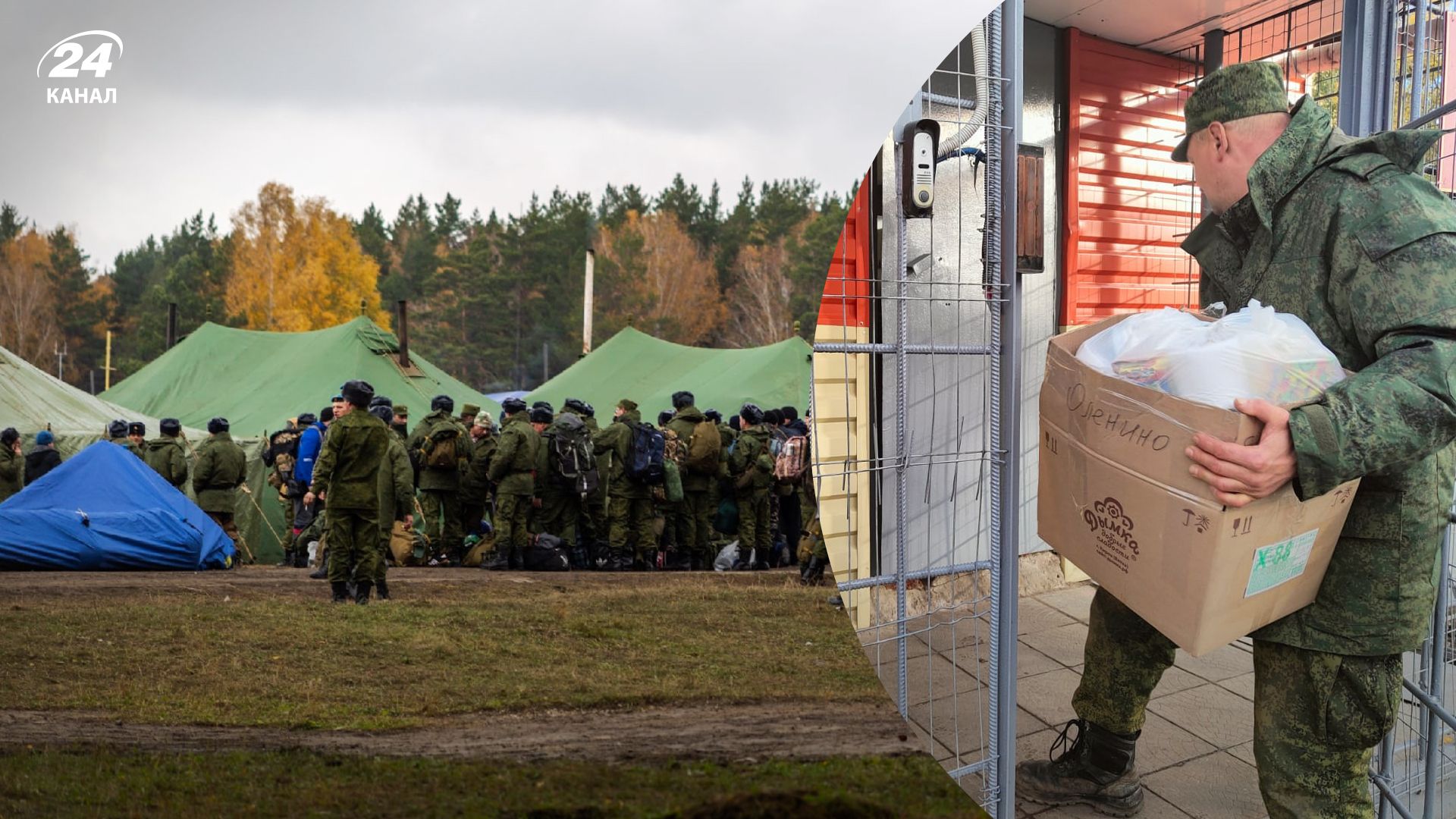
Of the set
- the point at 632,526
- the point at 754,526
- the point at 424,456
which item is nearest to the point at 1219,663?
the point at 754,526

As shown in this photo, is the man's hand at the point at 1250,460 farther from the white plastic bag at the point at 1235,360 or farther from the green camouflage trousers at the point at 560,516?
the green camouflage trousers at the point at 560,516

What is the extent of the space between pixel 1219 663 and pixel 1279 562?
239 mm

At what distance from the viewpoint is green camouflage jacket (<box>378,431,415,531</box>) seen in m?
1.71

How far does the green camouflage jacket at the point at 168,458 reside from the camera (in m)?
1.72

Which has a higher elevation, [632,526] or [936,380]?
[936,380]

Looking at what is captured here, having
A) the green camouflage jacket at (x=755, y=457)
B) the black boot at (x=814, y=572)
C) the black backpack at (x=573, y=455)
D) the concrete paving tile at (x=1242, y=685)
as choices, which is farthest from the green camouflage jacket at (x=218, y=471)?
the concrete paving tile at (x=1242, y=685)

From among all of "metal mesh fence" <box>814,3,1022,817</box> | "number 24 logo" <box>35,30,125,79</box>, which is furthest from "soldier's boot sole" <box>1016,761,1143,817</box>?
"number 24 logo" <box>35,30,125,79</box>

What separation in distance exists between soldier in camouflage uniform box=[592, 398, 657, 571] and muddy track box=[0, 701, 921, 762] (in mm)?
284

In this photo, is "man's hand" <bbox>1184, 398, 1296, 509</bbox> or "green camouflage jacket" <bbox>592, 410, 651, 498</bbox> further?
"green camouflage jacket" <bbox>592, 410, 651, 498</bbox>

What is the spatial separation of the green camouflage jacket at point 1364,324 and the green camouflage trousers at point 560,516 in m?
1.14

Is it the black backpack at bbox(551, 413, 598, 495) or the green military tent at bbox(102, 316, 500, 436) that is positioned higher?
the green military tent at bbox(102, 316, 500, 436)

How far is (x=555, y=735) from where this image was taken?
5.87 feet

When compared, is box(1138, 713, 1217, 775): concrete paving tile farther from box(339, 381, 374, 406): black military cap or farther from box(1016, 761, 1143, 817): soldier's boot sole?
box(339, 381, 374, 406): black military cap

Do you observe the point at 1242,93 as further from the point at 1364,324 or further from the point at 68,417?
the point at 68,417
